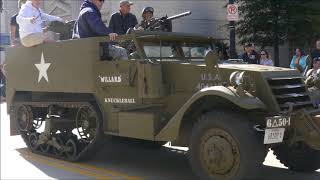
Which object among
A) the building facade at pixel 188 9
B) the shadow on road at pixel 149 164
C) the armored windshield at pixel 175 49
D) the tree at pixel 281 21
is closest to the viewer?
the shadow on road at pixel 149 164

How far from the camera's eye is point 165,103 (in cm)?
712

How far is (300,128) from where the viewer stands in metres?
6.04

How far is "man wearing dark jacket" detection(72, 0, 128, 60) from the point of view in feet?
25.1

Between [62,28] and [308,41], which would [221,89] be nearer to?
[62,28]

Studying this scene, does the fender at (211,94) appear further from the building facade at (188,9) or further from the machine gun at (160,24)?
the building facade at (188,9)

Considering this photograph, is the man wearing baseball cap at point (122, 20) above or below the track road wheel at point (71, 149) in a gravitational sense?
above

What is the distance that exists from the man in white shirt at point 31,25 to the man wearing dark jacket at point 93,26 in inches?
34.0

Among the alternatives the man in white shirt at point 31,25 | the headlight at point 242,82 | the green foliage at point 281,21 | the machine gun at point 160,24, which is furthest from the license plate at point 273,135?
the green foliage at point 281,21

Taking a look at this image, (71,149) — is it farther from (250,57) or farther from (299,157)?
(250,57)

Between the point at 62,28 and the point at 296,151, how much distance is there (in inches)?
182

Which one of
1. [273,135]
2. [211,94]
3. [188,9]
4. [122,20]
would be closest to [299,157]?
[273,135]

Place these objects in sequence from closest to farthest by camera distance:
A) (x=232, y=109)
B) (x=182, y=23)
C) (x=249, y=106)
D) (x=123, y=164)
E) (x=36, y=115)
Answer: (x=249, y=106)
(x=232, y=109)
(x=123, y=164)
(x=36, y=115)
(x=182, y=23)

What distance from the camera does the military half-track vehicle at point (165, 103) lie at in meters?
6.00

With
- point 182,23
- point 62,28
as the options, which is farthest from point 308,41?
point 62,28
